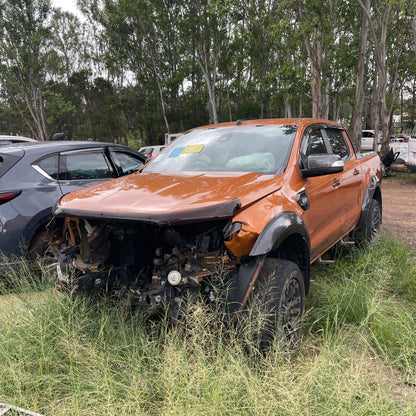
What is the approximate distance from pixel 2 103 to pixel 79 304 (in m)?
40.3

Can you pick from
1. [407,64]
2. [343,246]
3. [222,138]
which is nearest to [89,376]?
[222,138]

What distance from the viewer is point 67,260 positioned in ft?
9.25

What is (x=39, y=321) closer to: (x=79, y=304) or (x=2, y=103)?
(x=79, y=304)

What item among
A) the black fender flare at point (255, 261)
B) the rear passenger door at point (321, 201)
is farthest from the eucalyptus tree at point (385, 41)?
the black fender flare at point (255, 261)

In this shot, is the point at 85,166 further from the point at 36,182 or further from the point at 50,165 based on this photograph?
the point at 36,182

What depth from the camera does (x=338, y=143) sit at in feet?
15.2

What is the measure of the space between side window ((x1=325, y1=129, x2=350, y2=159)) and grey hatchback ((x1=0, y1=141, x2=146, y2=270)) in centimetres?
285

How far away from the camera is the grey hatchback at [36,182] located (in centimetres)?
383

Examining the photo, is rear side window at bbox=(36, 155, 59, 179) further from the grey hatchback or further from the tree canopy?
the tree canopy

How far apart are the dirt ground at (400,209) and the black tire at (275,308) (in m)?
3.28

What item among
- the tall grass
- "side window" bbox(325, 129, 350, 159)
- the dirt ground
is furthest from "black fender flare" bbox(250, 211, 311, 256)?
the dirt ground

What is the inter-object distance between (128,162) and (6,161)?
1.78 m

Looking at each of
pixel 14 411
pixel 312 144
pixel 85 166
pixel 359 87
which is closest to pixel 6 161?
pixel 85 166

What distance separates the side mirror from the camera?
10.3 ft
